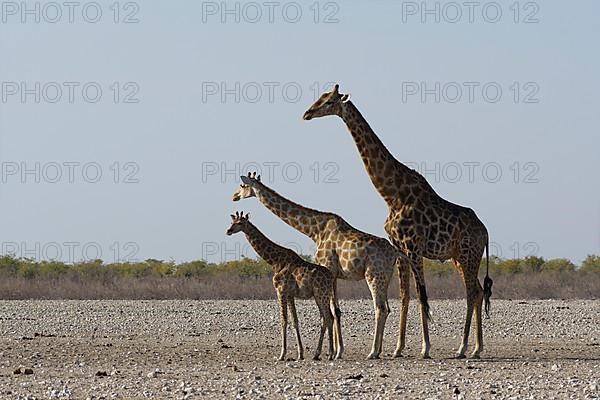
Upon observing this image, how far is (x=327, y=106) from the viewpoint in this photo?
68.0 feet

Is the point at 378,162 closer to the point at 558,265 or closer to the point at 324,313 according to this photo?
the point at 324,313

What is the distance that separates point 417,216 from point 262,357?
3112 mm

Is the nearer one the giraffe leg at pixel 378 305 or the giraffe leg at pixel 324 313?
the giraffe leg at pixel 324 313

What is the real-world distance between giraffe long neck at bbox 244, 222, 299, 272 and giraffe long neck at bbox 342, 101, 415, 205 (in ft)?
6.05

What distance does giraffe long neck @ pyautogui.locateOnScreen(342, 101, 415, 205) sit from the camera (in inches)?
823

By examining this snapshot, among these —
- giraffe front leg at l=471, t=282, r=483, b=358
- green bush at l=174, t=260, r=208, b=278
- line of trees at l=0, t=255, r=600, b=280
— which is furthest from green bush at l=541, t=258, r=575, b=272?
giraffe front leg at l=471, t=282, r=483, b=358

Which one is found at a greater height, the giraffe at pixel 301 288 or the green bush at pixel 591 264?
the green bush at pixel 591 264

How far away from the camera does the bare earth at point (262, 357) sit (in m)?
15.8

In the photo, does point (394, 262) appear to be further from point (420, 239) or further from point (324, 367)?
point (324, 367)

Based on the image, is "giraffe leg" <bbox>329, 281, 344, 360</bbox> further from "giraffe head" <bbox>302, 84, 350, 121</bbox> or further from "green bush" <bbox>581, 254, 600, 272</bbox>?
"green bush" <bbox>581, 254, 600, 272</bbox>

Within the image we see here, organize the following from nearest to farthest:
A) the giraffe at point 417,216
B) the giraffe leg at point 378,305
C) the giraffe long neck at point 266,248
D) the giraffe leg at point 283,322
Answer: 1. the giraffe leg at point 283,322
2. the giraffe leg at point 378,305
3. the giraffe long neck at point 266,248
4. the giraffe at point 417,216

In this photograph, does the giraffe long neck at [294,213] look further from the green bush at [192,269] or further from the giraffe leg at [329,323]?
the green bush at [192,269]

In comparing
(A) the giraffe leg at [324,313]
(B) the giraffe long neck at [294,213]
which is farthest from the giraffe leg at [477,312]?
(B) the giraffe long neck at [294,213]

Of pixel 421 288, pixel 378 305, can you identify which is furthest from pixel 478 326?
pixel 378 305
